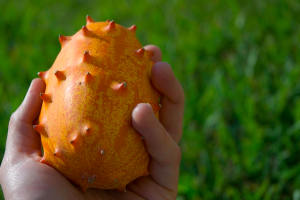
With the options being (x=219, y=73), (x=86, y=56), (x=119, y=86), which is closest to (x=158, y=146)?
(x=119, y=86)

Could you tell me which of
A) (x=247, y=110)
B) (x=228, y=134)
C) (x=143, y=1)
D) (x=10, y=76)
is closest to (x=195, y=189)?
(x=228, y=134)

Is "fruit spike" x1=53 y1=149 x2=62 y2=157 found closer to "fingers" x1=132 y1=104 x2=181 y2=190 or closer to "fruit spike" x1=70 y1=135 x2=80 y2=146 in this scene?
"fruit spike" x1=70 y1=135 x2=80 y2=146

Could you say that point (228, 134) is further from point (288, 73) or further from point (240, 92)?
point (288, 73)

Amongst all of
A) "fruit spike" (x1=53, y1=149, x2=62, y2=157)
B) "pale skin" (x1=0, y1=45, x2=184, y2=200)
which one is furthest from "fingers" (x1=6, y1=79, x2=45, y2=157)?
"fruit spike" (x1=53, y1=149, x2=62, y2=157)

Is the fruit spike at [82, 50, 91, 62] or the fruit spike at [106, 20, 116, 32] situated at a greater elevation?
the fruit spike at [106, 20, 116, 32]

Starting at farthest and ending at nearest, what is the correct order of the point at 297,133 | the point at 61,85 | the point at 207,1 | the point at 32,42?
1. the point at 207,1
2. the point at 32,42
3. the point at 297,133
4. the point at 61,85

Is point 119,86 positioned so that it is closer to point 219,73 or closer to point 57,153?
point 57,153

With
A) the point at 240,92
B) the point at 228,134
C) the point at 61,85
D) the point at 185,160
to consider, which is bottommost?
the point at 185,160
